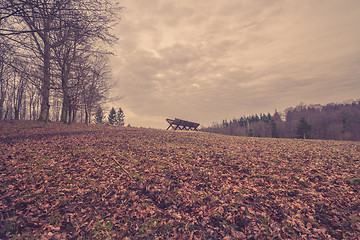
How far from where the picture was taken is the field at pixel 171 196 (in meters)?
4.76

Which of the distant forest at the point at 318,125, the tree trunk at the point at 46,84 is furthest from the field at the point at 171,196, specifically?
the distant forest at the point at 318,125

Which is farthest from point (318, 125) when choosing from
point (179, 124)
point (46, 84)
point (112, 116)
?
point (46, 84)

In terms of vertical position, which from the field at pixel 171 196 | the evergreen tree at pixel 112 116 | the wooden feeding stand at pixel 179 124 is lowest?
the field at pixel 171 196

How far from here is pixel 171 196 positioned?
6188mm

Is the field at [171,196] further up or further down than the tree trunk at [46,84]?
further down

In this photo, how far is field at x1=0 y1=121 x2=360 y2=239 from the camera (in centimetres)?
476

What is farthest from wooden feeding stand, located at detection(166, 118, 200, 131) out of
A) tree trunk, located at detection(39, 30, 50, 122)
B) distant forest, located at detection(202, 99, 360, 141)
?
distant forest, located at detection(202, 99, 360, 141)

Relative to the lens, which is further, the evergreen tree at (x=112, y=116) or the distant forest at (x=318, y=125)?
the evergreen tree at (x=112, y=116)

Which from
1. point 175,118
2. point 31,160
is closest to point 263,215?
point 31,160

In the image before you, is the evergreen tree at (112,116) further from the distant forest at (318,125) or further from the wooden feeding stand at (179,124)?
the distant forest at (318,125)

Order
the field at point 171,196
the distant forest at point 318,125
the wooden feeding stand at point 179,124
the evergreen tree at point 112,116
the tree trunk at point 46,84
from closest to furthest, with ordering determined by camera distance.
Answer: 1. the field at point 171,196
2. the tree trunk at point 46,84
3. the wooden feeding stand at point 179,124
4. the distant forest at point 318,125
5. the evergreen tree at point 112,116

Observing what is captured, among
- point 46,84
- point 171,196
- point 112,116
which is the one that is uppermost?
point 112,116

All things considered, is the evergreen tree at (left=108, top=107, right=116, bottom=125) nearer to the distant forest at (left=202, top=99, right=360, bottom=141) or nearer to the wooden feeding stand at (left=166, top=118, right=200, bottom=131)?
the wooden feeding stand at (left=166, top=118, right=200, bottom=131)

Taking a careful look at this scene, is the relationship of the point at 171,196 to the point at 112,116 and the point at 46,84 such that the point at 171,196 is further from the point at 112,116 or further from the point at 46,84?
the point at 112,116
